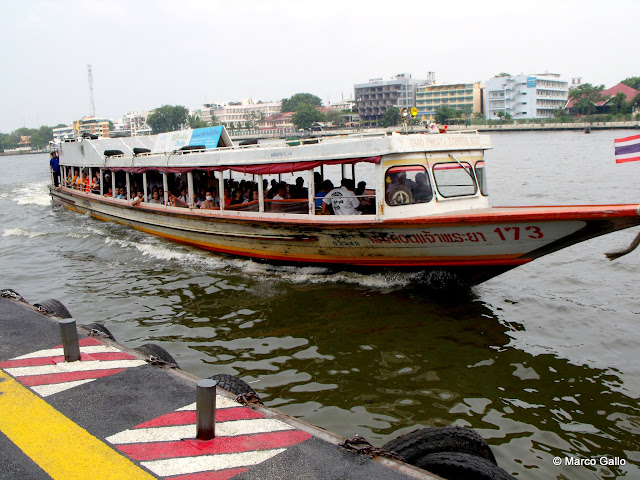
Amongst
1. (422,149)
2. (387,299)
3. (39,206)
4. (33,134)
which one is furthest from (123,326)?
(33,134)

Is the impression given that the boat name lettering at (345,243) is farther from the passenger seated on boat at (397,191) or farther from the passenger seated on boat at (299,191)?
the passenger seated on boat at (299,191)

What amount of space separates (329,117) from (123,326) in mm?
111707

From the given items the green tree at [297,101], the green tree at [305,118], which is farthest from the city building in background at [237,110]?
the green tree at [305,118]

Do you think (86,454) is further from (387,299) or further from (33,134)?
(33,134)

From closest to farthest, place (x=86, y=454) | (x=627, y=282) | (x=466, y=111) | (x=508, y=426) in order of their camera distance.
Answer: (x=86, y=454), (x=508, y=426), (x=627, y=282), (x=466, y=111)

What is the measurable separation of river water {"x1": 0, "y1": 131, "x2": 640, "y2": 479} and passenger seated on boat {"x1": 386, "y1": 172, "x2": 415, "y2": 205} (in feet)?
4.91

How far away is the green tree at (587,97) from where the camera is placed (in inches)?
3654

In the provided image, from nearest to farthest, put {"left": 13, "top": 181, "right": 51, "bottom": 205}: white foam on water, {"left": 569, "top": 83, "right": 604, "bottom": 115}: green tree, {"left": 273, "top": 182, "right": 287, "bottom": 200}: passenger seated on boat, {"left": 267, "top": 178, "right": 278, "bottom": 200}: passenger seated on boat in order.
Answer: {"left": 273, "top": 182, "right": 287, "bottom": 200}: passenger seated on boat
{"left": 267, "top": 178, "right": 278, "bottom": 200}: passenger seated on boat
{"left": 13, "top": 181, "right": 51, "bottom": 205}: white foam on water
{"left": 569, "top": 83, "right": 604, "bottom": 115}: green tree

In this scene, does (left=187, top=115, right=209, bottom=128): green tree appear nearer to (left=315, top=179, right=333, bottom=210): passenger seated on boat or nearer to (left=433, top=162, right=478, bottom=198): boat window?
(left=315, top=179, right=333, bottom=210): passenger seated on boat

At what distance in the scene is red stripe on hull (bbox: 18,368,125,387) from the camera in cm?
462

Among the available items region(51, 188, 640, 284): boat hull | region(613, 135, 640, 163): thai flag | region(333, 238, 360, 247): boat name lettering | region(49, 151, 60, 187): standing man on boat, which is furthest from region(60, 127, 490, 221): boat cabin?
region(49, 151, 60, 187): standing man on boat

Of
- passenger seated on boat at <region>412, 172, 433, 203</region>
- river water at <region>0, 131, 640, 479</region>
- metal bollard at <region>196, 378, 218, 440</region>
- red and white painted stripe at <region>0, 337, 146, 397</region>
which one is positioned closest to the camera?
metal bollard at <region>196, 378, 218, 440</region>

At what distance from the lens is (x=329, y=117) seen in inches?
4582

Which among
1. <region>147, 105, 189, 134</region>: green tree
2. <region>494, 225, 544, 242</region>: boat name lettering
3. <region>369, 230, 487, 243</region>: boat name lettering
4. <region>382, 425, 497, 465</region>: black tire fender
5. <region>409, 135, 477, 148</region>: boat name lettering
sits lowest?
<region>382, 425, 497, 465</region>: black tire fender
